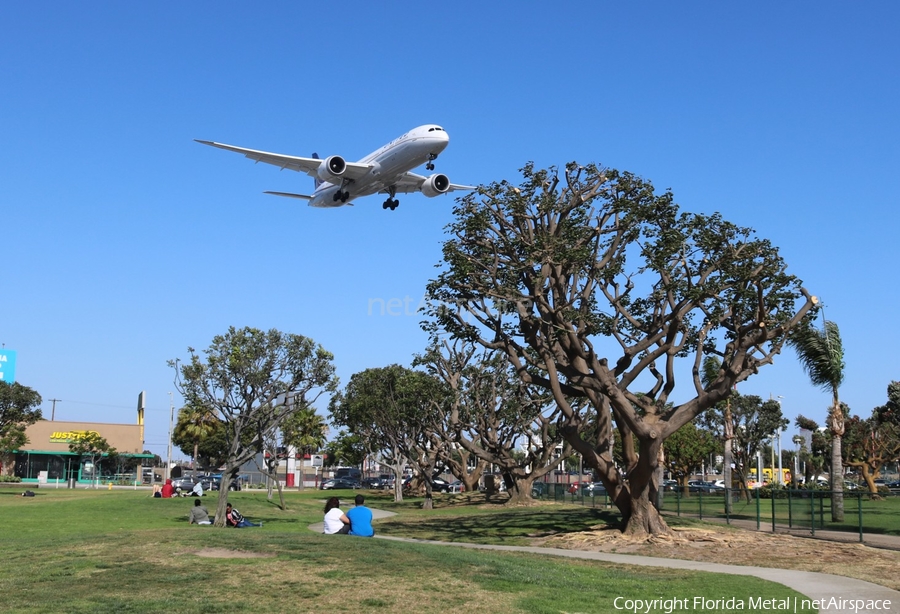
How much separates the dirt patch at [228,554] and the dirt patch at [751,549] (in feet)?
31.6

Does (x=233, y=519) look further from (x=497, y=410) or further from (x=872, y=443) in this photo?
(x=872, y=443)

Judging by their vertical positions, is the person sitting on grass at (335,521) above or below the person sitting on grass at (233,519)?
above

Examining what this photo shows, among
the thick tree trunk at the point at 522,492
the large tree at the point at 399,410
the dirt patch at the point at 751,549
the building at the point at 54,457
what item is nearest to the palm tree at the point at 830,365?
the dirt patch at the point at 751,549

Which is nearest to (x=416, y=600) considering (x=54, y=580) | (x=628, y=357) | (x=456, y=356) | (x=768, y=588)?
(x=54, y=580)

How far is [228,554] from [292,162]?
3084cm

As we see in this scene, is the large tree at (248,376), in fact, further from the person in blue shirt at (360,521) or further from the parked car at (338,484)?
the parked car at (338,484)

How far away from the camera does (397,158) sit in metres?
39.4

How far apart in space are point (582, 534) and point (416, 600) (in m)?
13.2

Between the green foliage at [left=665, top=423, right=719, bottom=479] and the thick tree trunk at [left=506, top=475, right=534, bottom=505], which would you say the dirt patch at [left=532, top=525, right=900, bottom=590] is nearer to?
the thick tree trunk at [left=506, top=475, right=534, bottom=505]

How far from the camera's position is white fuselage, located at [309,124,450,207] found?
38156 mm

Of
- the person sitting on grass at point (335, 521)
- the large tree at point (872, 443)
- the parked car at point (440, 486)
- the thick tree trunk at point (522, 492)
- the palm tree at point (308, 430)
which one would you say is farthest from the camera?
the parked car at point (440, 486)

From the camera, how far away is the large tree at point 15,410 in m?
59.3

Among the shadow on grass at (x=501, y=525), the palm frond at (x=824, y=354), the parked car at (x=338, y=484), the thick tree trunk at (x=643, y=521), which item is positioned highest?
the palm frond at (x=824, y=354)

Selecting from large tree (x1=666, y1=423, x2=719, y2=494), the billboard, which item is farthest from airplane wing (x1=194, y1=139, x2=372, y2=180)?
the billboard
